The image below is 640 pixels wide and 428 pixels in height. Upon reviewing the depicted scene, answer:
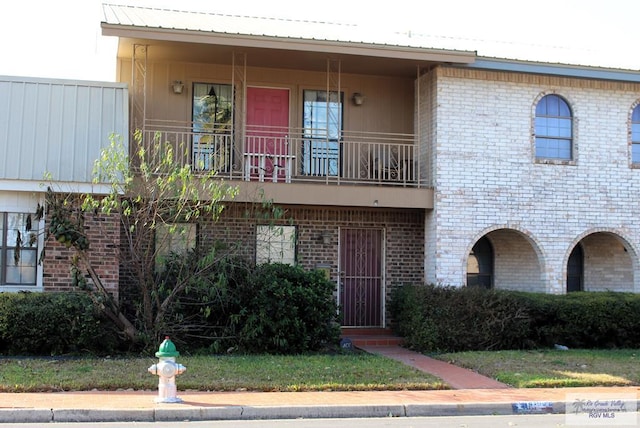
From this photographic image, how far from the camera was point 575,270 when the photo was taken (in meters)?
17.2

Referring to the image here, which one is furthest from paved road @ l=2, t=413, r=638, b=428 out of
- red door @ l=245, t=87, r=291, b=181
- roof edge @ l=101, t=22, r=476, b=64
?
roof edge @ l=101, t=22, r=476, b=64

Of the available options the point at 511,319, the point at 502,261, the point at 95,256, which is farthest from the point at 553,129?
the point at 95,256

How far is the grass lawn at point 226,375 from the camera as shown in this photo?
9766 mm

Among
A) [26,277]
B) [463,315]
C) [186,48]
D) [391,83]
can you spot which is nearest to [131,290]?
[26,277]

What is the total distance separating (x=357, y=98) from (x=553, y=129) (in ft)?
13.8

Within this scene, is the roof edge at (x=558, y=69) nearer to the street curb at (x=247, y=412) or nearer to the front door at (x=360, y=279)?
the front door at (x=360, y=279)

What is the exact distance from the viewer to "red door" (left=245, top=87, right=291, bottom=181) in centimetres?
1483

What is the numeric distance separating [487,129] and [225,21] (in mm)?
6325

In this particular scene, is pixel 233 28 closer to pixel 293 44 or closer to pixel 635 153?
pixel 293 44

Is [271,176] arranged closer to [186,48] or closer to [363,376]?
[186,48]

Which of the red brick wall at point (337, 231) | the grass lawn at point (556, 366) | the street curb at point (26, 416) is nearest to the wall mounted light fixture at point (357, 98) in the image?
the red brick wall at point (337, 231)

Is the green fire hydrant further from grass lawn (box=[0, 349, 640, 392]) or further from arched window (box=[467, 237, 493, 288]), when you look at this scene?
arched window (box=[467, 237, 493, 288])

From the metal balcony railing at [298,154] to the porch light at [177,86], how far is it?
0.68 metres

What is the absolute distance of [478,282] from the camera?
1659cm
